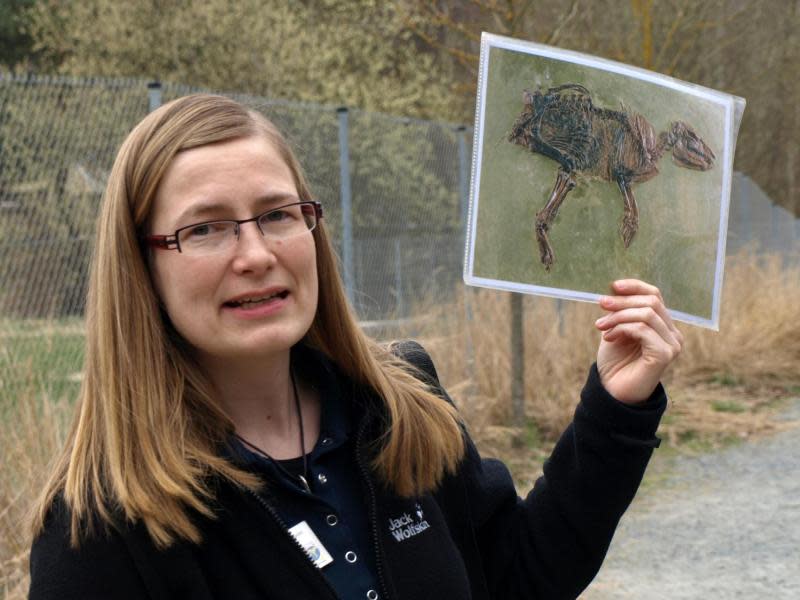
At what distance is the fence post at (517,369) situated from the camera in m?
7.26

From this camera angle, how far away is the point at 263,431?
2.04 m

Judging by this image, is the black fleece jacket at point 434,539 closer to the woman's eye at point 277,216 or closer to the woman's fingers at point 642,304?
the woman's fingers at point 642,304

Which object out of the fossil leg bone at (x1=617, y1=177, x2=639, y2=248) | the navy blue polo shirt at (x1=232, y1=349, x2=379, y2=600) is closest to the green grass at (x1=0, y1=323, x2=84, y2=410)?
the navy blue polo shirt at (x1=232, y1=349, x2=379, y2=600)

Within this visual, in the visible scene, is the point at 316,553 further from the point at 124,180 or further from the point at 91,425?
the point at 124,180

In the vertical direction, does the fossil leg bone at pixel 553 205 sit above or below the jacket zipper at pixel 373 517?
above

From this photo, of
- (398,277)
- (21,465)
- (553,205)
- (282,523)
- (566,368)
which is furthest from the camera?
(566,368)

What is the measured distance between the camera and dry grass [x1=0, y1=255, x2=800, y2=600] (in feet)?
24.0

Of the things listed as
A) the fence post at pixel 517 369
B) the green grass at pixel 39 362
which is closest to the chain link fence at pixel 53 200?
the green grass at pixel 39 362

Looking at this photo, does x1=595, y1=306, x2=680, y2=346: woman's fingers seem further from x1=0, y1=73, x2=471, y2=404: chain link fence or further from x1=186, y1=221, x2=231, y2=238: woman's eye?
x1=0, y1=73, x2=471, y2=404: chain link fence

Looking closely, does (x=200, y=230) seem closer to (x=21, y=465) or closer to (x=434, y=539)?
(x=434, y=539)

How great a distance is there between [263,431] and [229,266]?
347mm

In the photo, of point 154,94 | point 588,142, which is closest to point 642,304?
point 588,142

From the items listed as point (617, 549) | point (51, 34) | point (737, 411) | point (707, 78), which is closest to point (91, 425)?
point (617, 549)

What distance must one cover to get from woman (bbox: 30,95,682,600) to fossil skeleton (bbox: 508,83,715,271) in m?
0.22
